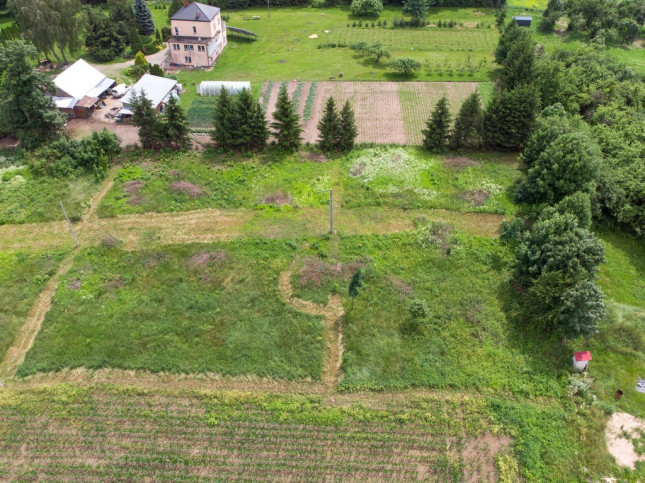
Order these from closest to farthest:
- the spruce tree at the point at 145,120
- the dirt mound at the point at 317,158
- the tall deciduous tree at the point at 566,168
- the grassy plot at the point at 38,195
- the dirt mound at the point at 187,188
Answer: the tall deciduous tree at the point at 566,168 < the grassy plot at the point at 38,195 < the dirt mound at the point at 187,188 < the spruce tree at the point at 145,120 < the dirt mound at the point at 317,158

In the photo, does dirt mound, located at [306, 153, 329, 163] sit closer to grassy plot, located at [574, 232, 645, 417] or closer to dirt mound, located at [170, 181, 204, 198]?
dirt mound, located at [170, 181, 204, 198]

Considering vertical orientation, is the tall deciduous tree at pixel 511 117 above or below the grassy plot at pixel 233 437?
above

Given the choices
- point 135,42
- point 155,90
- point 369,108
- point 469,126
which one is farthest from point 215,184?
point 135,42

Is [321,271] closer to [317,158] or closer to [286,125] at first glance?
[317,158]

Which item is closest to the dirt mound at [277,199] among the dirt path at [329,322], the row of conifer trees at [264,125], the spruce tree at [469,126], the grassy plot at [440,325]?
the grassy plot at [440,325]

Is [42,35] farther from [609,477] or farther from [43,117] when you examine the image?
[609,477]

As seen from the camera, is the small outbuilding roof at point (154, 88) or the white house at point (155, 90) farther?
the small outbuilding roof at point (154, 88)

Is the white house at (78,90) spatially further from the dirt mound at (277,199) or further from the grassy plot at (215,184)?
the dirt mound at (277,199)
